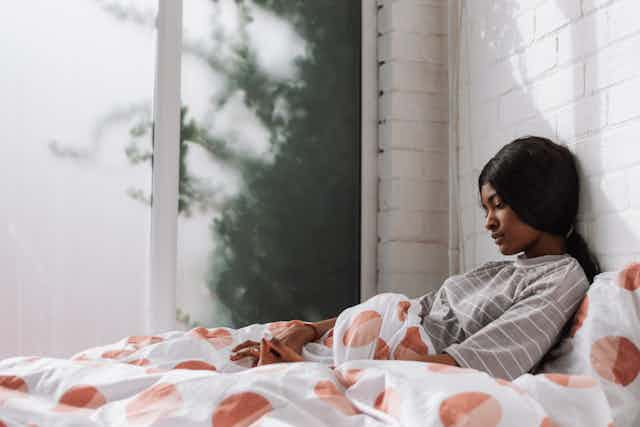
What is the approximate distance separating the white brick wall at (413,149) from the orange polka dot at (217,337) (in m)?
0.72

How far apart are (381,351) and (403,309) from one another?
0.13 metres

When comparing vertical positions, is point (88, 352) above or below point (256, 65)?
below

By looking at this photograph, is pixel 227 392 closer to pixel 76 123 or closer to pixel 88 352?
pixel 88 352

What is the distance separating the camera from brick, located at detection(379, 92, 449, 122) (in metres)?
2.44

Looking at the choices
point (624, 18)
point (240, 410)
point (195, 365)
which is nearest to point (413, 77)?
point (624, 18)

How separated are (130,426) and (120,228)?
129 centimetres

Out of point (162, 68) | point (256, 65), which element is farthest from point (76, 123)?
point (256, 65)

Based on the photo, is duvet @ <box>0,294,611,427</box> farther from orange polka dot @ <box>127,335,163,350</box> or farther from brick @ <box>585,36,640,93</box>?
brick @ <box>585,36,640,93</box>

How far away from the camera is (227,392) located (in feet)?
3.34

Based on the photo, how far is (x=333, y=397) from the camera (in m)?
1.03

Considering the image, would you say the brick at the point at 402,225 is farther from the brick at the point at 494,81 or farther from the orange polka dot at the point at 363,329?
the orange polka dot at the point at 363,329

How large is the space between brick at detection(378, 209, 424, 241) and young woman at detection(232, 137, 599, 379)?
0.60 m

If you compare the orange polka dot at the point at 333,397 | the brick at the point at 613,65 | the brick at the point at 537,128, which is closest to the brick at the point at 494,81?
the brick at the point at 537,128

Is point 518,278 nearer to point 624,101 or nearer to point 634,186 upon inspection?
point 634,186
